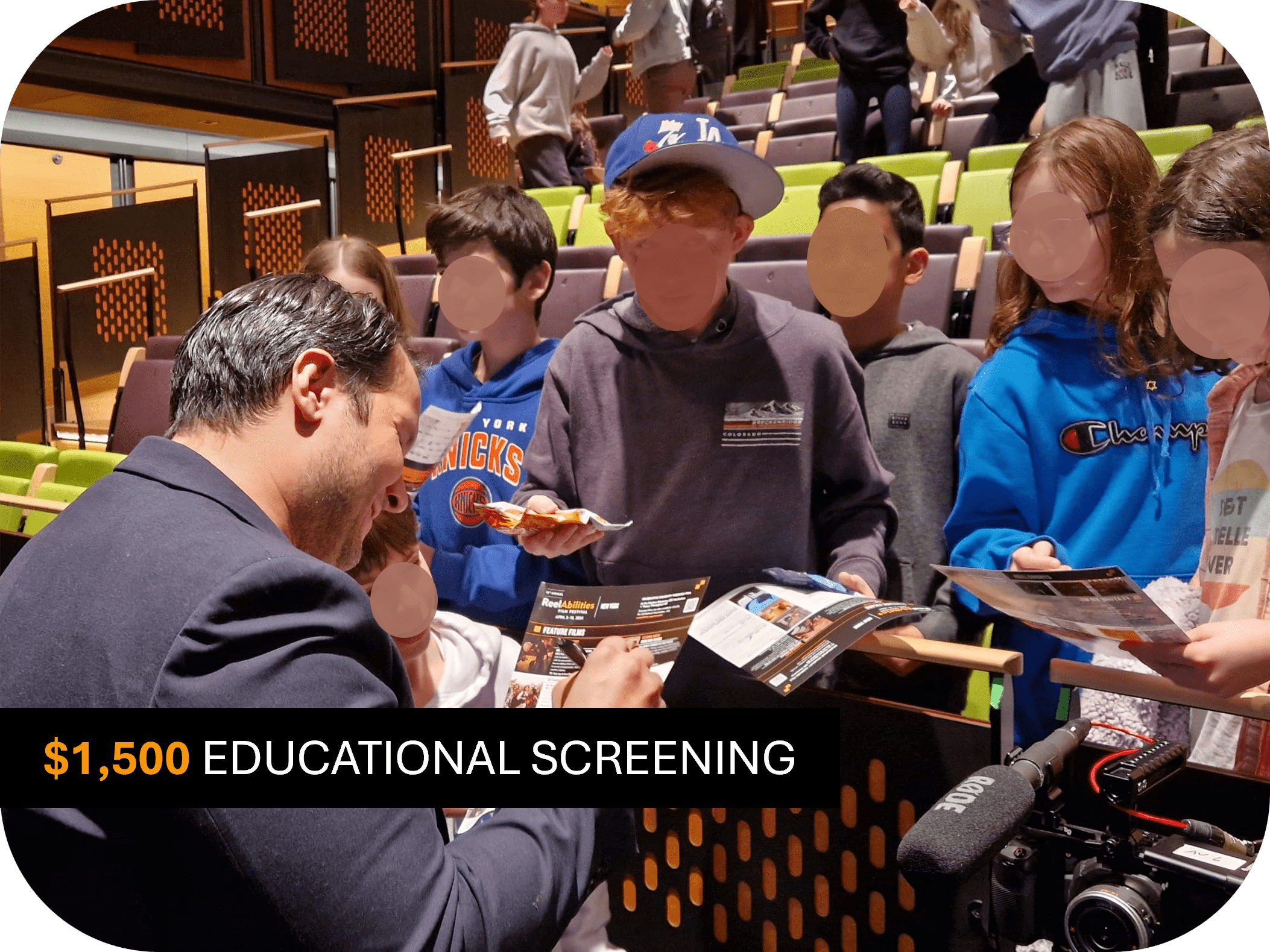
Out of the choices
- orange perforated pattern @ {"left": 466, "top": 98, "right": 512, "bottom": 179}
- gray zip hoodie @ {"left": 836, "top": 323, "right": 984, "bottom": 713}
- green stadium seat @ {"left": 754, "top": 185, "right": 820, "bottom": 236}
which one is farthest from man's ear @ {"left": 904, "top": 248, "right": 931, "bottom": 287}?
orange perforated pattern @ {"left": 466, "top": 98, "right": 512, "bottom": 179}

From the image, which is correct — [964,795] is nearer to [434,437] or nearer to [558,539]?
[558,539]

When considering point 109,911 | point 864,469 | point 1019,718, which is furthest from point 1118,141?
point 109,911

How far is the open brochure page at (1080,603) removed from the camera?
2.67 feet

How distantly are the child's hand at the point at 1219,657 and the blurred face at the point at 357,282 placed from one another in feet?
4.58

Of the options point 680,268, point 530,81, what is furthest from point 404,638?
point 530,81

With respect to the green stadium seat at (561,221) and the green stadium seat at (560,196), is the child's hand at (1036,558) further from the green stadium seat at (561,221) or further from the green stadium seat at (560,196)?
the green stadium seat at (560,196)

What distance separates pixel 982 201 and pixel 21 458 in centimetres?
340

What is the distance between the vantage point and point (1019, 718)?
4.20ft

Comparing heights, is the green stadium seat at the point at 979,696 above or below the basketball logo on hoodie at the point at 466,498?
below

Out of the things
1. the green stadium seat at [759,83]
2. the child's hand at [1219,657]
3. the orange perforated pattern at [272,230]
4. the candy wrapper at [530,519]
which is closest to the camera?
the child's hand at [1219,657]

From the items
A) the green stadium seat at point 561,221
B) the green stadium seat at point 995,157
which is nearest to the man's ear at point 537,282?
the green stadium seat at point 995,157

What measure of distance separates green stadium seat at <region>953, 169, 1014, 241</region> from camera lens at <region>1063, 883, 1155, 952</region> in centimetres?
282

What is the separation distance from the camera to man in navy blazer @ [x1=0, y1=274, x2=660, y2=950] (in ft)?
2.03

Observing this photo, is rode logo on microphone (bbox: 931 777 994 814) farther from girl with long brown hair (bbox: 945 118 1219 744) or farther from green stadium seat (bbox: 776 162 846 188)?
green stadium seat (bbox: 776 162 846 188)
